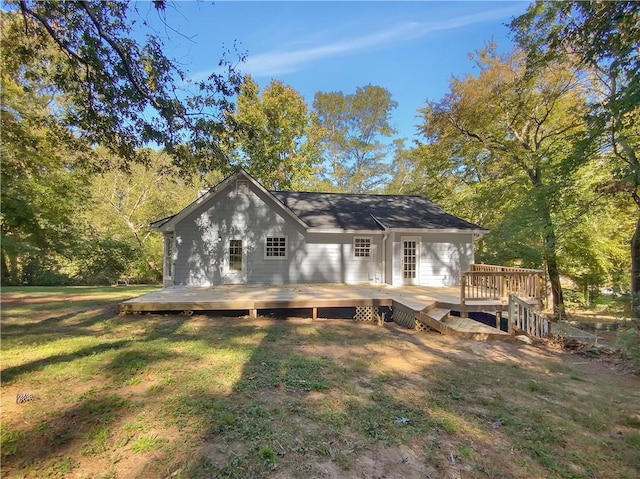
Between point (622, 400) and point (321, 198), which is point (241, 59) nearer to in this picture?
point (622, 400)

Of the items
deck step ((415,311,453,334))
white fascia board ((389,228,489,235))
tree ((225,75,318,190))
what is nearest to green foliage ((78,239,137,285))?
tree ((225,75,318,190))

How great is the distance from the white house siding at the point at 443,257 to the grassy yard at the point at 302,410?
6854 mm

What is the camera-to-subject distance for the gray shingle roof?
538 inches

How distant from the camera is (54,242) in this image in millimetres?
12102

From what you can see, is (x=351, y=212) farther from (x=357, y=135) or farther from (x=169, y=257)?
(x=357, y=135)

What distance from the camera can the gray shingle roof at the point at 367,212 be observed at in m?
13.7

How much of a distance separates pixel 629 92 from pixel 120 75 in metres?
9.30

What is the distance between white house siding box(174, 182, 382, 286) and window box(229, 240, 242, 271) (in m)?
0.17

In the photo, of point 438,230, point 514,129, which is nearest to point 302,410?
point 438,230

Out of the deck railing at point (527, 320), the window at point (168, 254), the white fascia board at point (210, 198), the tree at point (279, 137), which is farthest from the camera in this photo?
the tree at point (279, 137)

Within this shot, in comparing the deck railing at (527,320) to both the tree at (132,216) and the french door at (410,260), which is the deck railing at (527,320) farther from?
the tree at (132,216)

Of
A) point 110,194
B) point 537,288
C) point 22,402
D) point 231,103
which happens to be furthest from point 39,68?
point 110,194

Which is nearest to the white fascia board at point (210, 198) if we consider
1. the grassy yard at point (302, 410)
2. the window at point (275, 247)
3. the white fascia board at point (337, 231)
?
Result: the white fascia board at point (337, 231)

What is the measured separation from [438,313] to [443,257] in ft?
18.1
